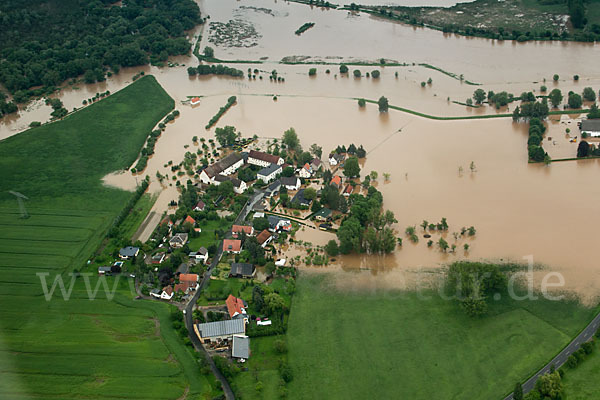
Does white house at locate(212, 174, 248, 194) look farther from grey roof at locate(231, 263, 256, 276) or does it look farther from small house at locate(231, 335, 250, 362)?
small house at locate(231, 335, 250, 362)

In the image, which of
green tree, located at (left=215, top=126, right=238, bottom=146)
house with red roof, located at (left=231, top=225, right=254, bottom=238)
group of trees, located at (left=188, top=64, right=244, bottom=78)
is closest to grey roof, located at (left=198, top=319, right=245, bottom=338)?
house with red roof, located at (left=231, top=225, right=254, bottom=238)

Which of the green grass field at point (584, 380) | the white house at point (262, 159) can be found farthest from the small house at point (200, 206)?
the green grass field at point (584, 380)

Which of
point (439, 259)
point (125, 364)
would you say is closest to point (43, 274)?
point (125, 364)

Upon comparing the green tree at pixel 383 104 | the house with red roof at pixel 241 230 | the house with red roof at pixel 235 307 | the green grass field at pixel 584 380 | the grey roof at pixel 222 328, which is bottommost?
the green grass field at pixel 584 380

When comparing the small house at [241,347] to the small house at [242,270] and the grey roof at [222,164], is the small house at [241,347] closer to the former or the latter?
the small house at [242,270]

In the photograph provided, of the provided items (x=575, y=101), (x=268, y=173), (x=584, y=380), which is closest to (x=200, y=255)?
(x=268, y=173)

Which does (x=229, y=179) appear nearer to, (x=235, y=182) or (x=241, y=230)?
(x=235, y=182)
